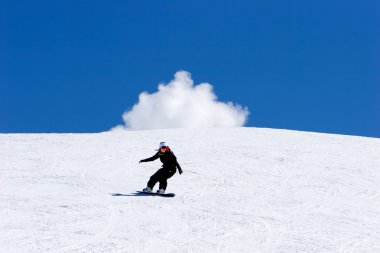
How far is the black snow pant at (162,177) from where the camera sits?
13055 millimetres

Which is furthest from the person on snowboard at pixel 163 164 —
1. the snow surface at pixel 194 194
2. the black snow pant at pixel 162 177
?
the snow surface at pixel 194 194

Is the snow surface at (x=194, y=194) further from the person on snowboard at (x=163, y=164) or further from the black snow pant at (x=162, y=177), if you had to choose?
the person on snowboard at (x=163, y=164)

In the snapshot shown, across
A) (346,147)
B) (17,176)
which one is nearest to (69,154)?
(17,176)

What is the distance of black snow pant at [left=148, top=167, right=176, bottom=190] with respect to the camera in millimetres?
13055

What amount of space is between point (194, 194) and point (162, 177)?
85 cm

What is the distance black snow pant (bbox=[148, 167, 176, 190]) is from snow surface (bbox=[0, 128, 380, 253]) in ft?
1.45

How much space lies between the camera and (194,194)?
13.2 meters

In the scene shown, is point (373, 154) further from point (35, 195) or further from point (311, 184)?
point (35, 195)

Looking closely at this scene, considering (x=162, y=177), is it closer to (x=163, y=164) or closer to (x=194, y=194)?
(x=163, y=164)

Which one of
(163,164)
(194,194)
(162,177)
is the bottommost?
(194,194)

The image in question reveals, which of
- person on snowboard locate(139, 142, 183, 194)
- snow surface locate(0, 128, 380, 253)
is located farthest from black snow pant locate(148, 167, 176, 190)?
snow surface locate(0, 128, 380, 253)

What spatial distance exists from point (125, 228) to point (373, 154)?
12935 millimetres

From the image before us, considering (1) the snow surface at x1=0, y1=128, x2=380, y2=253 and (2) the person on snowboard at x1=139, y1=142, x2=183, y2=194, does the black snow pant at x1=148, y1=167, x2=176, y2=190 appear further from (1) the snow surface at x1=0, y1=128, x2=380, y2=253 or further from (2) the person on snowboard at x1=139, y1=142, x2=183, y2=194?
(1) the snow surface at x1=0, y1=128, x2=380, y2=253

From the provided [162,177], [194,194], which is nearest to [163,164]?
[162,177]
